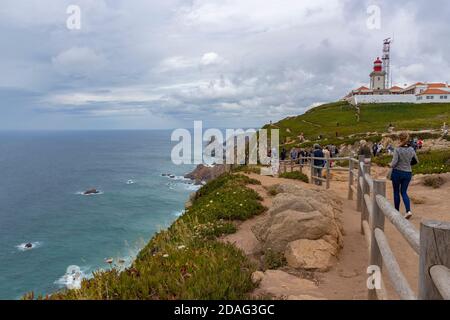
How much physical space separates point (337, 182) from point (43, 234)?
37595mm

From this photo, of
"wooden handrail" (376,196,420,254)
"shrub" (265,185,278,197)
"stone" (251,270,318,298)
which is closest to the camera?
"wooden handrail" (376,196,420,254)

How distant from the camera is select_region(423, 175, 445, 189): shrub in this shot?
621 inches

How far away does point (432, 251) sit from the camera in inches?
102

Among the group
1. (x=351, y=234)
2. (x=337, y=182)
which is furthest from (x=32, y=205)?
(x=351, y=234)

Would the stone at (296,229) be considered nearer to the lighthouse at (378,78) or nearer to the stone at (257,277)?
the stone at (257,277)

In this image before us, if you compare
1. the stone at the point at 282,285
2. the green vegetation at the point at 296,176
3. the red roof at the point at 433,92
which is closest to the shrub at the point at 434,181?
the green vegetation at the point at 296,176

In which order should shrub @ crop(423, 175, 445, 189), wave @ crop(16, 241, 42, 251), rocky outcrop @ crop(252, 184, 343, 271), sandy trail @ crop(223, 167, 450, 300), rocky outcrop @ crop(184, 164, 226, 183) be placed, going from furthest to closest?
rocky outcrop @ crop(184, 164, 226, 183)
wave @ crop(16, 241, 42, 251)
shrub @ crop(423, 175, 445, 189)
rocky outcrop @ crop(252, 184, 343, 271)
sandy trail @ crop(223, 167, 450, 300)

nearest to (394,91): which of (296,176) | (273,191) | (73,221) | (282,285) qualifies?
(73,221)

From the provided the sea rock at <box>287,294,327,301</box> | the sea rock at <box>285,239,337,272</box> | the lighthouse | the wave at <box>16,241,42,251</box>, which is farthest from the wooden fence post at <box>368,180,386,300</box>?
the lighthouse

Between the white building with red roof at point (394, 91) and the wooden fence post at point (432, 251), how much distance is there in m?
108

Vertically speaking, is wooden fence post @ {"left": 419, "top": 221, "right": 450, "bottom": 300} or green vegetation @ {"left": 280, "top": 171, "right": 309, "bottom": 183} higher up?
wooden fence post @ {"left": 419, "top": 221, "right": 450, "bottom": 300}

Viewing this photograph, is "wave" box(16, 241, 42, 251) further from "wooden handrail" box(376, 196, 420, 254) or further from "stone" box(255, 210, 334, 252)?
"wooden handrail" box(376, 196, 420, 254)

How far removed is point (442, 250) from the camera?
8.32 feet

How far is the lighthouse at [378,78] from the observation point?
10949 cm
